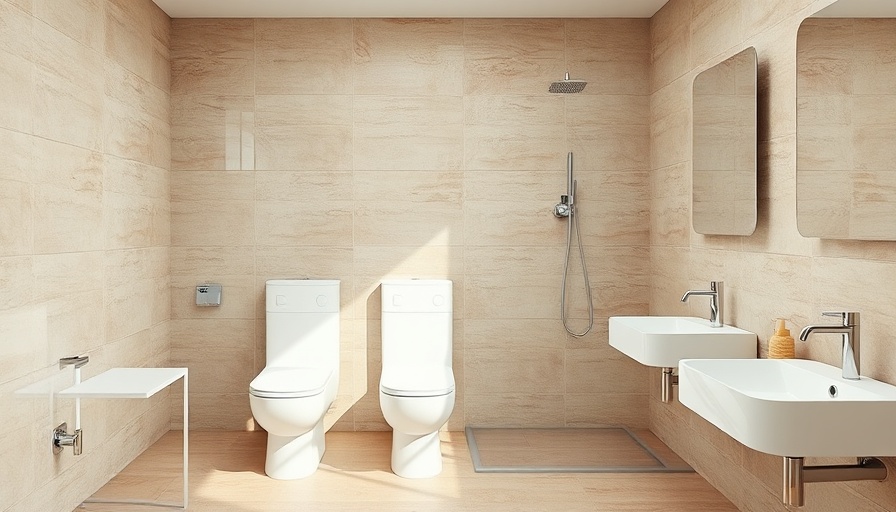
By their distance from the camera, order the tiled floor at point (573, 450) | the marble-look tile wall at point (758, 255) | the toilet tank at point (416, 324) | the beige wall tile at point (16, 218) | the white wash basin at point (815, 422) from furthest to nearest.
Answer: the toilet tank at point (416, 324)
the tiled floor at point (573, 450)
the beige wall tile at point (16, 218)
the marble-look tile wall at point (758, 255)
the white wash basin at point (815, 422)

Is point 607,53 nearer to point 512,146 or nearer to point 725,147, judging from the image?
point 512,146

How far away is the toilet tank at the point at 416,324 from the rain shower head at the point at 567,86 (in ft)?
3.90

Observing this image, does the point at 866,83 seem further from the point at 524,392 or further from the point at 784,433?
the point at 524,392

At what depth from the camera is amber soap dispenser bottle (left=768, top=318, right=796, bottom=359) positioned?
256 centimetres

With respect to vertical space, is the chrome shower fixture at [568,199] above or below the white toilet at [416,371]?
above

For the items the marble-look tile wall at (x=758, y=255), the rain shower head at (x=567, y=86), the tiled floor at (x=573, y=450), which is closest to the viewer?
the marble-look tile wall at (x=758, y=255)

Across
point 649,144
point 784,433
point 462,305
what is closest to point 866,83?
point 784,433

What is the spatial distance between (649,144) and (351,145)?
164 centimetres

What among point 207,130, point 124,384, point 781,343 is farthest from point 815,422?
point 207,130

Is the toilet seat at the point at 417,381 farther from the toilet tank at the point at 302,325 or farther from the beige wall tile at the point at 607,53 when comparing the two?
the beige wall tile at the point at 607,53


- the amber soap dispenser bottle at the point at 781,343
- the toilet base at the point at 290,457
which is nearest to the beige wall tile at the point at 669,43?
the amber soap dispenser bottle at the point at 781,343

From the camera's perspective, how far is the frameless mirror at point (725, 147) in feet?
9.48

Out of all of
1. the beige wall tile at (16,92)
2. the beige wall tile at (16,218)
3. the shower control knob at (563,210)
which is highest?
the beige wall tile at (16,92)

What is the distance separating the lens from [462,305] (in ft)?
13.6
